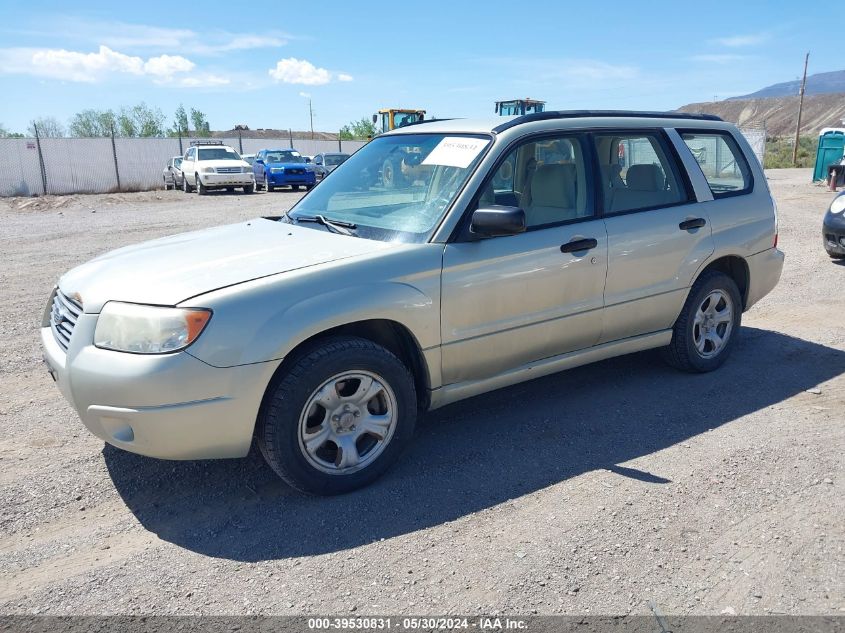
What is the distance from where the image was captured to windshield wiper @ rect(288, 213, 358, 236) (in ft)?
13.1

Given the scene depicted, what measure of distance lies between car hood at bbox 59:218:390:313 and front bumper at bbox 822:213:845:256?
814cm

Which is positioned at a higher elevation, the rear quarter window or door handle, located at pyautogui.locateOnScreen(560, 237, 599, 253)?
the rear quarter window

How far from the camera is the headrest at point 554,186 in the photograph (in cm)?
428

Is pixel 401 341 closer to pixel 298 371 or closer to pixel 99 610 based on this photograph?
pixel 298 371

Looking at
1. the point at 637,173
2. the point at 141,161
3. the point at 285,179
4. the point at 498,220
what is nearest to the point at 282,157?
the point at 285,179

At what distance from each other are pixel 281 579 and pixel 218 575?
0.90 feet

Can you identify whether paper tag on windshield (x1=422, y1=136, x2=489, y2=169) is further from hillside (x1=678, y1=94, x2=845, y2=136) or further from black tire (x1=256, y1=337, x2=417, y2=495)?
hillside (x1=678, y1=94, x2=845, y2=136)

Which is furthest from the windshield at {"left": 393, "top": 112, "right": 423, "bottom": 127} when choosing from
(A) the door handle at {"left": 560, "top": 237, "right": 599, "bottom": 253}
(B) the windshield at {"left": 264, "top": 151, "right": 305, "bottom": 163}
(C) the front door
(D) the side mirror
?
(D) the side mirror

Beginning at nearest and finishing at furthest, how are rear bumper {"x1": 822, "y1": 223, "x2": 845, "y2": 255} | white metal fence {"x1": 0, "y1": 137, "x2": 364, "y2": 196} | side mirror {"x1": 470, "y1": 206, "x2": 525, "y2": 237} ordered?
side mirror {"x1": 470, "y1": 206, "x2": 525, "y2": 237}, rear bumper {"x1": 822, "y1": 223, "x2": 845, "y2": 255}, white metal fence {"x1": 0, "y1": 137, "x2": 364, "y2": 196}

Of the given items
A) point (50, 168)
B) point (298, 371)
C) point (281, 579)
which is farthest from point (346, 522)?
point (50, 168)

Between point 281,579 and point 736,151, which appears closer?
point 281,579

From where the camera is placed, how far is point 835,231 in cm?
939

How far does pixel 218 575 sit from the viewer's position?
2900mm

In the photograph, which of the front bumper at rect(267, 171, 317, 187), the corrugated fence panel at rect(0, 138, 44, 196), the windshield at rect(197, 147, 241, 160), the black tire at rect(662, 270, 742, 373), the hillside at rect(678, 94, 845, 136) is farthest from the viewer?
the hillside at rect(678, 94, 845, 136)
